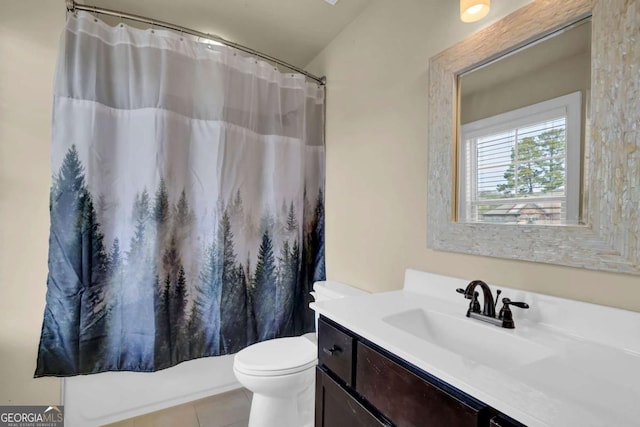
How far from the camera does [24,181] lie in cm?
139

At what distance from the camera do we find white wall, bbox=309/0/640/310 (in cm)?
111

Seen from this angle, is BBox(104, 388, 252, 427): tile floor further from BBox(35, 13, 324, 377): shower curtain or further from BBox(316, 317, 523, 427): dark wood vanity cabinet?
BBox(316, 317, 523, 427): dark wood vanity cabinet

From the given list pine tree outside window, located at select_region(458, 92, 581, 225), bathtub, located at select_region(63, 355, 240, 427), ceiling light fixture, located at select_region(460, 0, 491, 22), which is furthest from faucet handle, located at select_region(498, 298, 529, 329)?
bathtub, located at select_region(63, 355, 240, 427)

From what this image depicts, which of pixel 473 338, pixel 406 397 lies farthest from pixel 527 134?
pixel 406 397

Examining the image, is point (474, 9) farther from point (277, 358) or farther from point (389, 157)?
point (277, 358)

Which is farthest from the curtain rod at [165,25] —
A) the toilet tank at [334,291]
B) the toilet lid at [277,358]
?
the toilet lid at [277,358]

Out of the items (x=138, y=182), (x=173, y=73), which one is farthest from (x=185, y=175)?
(x=173, y=73)

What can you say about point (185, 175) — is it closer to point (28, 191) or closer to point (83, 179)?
point (83, 179)

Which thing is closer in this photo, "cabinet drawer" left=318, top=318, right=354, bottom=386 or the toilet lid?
"cabinet drawer" left=318, top=318, right=354, bottom=386

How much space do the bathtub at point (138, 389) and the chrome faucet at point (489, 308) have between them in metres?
1.63

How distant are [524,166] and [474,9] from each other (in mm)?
613

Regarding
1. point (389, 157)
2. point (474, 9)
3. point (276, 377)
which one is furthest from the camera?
point (389, 157)

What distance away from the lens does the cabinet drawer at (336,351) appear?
3.00 feet

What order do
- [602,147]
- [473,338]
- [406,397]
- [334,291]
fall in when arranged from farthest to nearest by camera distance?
[334,291] < [473,338] < [602,147] < [406,397]
